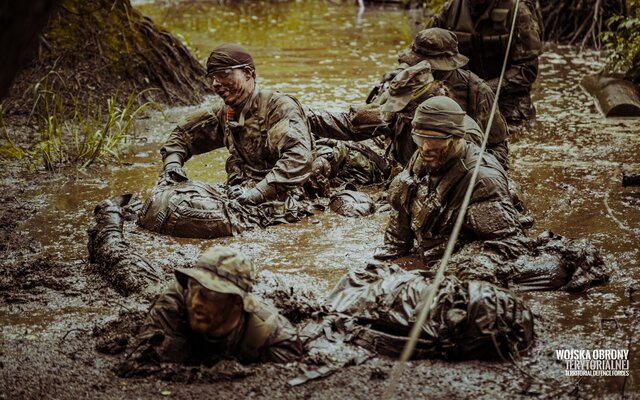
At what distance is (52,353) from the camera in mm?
5312

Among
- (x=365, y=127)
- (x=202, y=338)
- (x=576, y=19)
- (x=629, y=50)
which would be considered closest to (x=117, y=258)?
(x=202, y=338)

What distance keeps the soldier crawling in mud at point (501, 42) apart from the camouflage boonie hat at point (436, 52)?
2.24m

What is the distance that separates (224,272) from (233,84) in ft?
12.1

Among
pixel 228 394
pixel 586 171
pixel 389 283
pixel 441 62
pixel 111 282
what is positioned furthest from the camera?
pixel 586 171

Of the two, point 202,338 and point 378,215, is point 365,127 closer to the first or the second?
point 378,215

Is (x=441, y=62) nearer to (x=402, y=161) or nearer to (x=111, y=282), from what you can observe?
(x=402, y=161)

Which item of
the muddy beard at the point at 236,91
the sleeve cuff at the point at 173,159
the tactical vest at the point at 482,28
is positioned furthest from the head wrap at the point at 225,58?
the tactical vest at the point at 482,28

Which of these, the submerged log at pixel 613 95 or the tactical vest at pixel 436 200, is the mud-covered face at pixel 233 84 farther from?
the submerged log at pixel 613 95

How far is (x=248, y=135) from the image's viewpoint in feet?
27.2

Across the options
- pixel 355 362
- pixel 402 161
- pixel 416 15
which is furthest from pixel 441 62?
pixel 416 15

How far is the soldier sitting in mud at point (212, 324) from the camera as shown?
4.64 meters

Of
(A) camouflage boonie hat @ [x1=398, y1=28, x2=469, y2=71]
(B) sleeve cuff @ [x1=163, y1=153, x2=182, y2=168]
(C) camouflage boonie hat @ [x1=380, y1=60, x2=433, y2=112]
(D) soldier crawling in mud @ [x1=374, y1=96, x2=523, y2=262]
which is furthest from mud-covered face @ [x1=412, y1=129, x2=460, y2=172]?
(B) sleeve cuff @ [x1=163, y1=153, x2=182, y2=168]

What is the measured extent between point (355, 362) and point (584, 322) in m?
1.48

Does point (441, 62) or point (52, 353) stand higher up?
point (441, 62)
